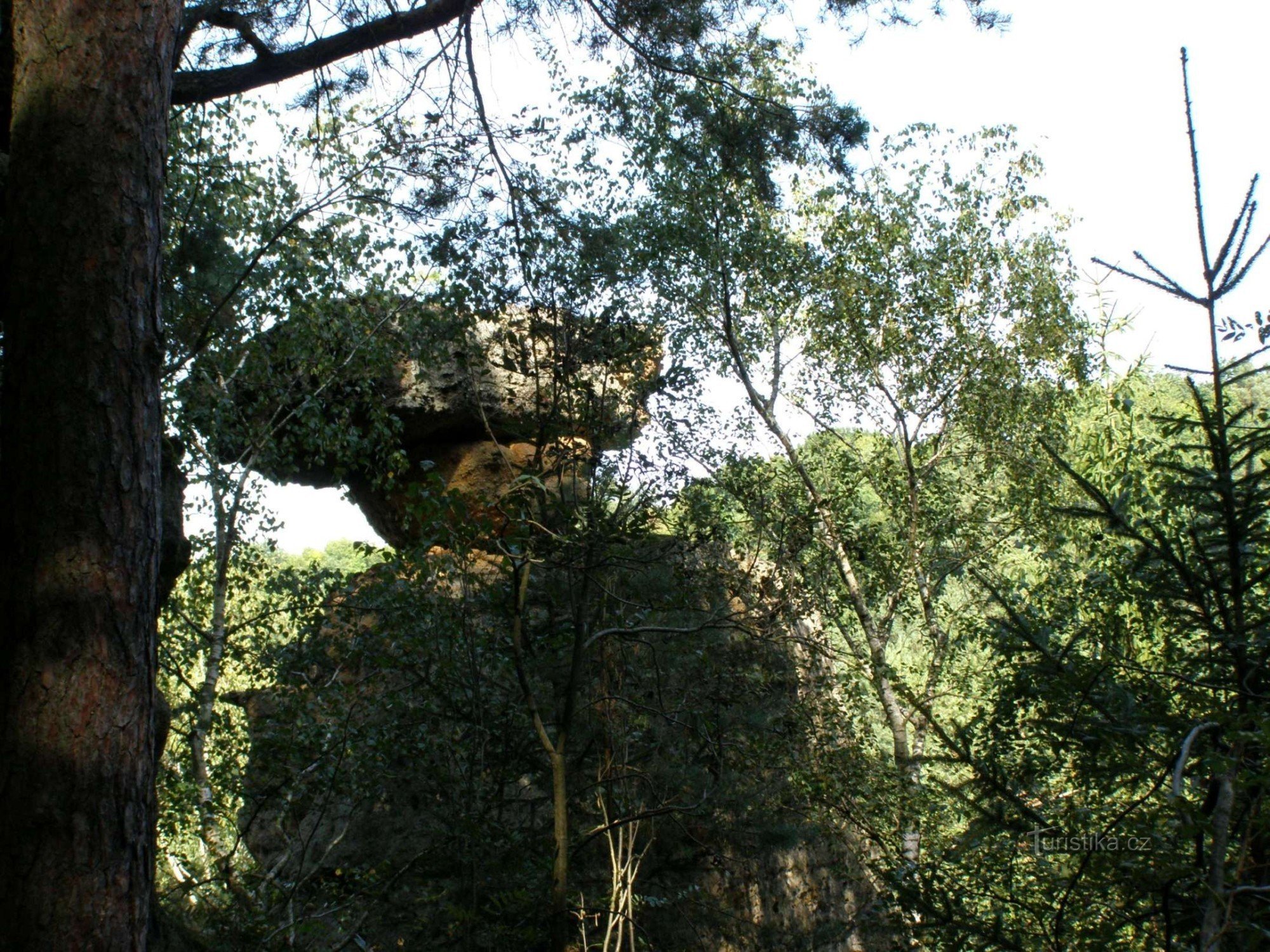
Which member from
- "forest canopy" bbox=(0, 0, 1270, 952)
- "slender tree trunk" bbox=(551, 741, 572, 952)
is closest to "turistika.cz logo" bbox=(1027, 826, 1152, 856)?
"forest canopy" bbox=(0, 0, 1270, 952)

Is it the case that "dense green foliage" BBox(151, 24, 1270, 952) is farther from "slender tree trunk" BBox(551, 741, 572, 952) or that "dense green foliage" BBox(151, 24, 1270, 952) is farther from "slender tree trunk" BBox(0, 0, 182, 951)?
"slender tree trunk" BBox(0, 0, 182, 951)

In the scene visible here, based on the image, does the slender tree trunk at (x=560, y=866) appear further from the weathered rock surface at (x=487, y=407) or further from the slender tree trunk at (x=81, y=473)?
the slender tree trunk at (x=81, y=473)

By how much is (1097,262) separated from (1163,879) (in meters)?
1.40

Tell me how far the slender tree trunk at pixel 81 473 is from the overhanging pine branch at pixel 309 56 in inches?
28.6

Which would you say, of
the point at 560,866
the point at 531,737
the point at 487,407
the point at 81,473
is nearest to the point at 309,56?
the point at 81,473

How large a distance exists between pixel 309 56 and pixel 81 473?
2274 millimetres

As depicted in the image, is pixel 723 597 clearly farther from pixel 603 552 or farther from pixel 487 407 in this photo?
pixel 487 407

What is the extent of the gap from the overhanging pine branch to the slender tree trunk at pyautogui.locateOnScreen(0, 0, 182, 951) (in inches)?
28.6

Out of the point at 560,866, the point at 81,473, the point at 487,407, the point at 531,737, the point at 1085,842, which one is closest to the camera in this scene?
the point at 1085,842

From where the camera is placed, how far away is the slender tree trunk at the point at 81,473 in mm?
2215

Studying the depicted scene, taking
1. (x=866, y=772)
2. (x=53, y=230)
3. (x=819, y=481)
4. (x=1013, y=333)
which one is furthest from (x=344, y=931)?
(x=1013, y=333)

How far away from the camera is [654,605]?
187 inches

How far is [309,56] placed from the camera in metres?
3.95

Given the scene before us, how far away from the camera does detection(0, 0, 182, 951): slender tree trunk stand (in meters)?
2.21
